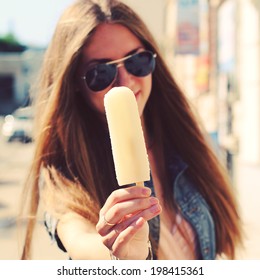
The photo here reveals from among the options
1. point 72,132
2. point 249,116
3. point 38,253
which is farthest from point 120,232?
point 249,116

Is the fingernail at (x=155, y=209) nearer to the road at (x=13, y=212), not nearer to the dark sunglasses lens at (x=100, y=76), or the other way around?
the dark sunglasses lens at (x=100, y=76)

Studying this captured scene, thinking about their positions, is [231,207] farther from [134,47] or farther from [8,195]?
[8,195]

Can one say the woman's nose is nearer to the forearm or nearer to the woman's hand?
the forearm

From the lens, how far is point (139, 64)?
154 centimetres

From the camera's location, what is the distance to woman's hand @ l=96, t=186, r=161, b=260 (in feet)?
3.53

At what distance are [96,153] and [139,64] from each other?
1.05ft

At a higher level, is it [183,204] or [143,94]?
[143,94]

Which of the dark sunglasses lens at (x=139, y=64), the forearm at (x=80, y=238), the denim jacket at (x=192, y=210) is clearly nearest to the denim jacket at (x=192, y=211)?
the denim jacket at (x=192, y=210)

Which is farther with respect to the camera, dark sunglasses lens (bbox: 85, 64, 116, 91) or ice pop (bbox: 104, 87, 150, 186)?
dark sunglasses lens (bbox: 85, 64, 116, 91)

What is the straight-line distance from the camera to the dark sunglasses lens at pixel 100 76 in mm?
1508

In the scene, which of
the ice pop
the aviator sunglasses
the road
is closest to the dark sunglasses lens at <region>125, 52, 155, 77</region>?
the aviator sunglasses

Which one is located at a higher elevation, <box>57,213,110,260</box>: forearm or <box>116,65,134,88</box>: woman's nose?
<box>116,65,134,88</box>: woman's nose
